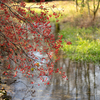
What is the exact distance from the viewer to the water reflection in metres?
5.45

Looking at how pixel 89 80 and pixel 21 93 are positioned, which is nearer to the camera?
pixel 21 93

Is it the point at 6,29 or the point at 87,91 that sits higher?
the point at 6,29

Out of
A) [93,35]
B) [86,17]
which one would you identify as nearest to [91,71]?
[93,35]

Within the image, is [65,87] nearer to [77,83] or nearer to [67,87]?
[67,87]

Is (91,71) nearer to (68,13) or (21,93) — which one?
(21,93)

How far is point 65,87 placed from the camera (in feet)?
19.8

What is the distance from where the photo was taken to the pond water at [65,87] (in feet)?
17.9

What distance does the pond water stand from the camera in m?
5.45

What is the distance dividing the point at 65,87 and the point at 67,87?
0.23ft

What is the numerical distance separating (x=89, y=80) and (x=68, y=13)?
13.9 meters

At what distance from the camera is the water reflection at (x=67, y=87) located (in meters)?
5.45

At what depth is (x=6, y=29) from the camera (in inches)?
191

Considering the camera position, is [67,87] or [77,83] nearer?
[67,87]

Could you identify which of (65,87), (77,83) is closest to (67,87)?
(65,87)
